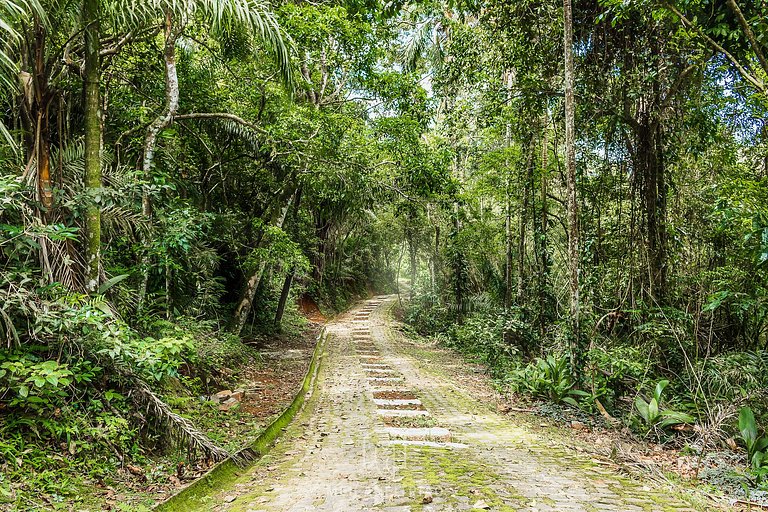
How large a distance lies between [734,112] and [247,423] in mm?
9030

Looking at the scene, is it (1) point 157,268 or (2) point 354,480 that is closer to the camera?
(2) point 354,480

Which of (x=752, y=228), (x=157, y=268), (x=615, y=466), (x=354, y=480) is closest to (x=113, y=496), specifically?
(x=354, y=480)

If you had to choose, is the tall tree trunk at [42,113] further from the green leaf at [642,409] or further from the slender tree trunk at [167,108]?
the green leaf at [642,409]

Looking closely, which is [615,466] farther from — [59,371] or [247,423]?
[59,371]

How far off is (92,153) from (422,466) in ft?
14.7

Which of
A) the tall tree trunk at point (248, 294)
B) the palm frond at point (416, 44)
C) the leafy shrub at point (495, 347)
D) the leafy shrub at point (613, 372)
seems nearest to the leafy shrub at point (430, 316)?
the leafy shrub at point (495, 347)

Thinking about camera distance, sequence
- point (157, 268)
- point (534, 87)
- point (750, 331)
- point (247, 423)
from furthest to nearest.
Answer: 1. point (534, 87)
2. point (750, 331)
3. point (157, 268)
4. point (247, 423)

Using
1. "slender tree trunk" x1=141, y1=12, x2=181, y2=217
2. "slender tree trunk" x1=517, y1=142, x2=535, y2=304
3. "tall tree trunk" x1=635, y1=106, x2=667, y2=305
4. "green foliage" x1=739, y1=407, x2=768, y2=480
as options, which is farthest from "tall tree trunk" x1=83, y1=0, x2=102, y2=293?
"slender tree trunk" x1=517, y1=142, x2=535, y2=304

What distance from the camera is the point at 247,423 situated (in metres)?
5.89

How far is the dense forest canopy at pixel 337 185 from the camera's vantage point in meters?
3.96

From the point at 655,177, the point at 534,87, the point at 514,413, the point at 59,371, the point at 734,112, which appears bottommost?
the point at 514,413

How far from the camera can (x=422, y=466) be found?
4.37m

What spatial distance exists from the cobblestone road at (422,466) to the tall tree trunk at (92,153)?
8.29 feet

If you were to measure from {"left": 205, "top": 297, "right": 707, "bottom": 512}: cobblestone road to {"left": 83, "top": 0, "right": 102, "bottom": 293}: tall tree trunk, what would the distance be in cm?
253
